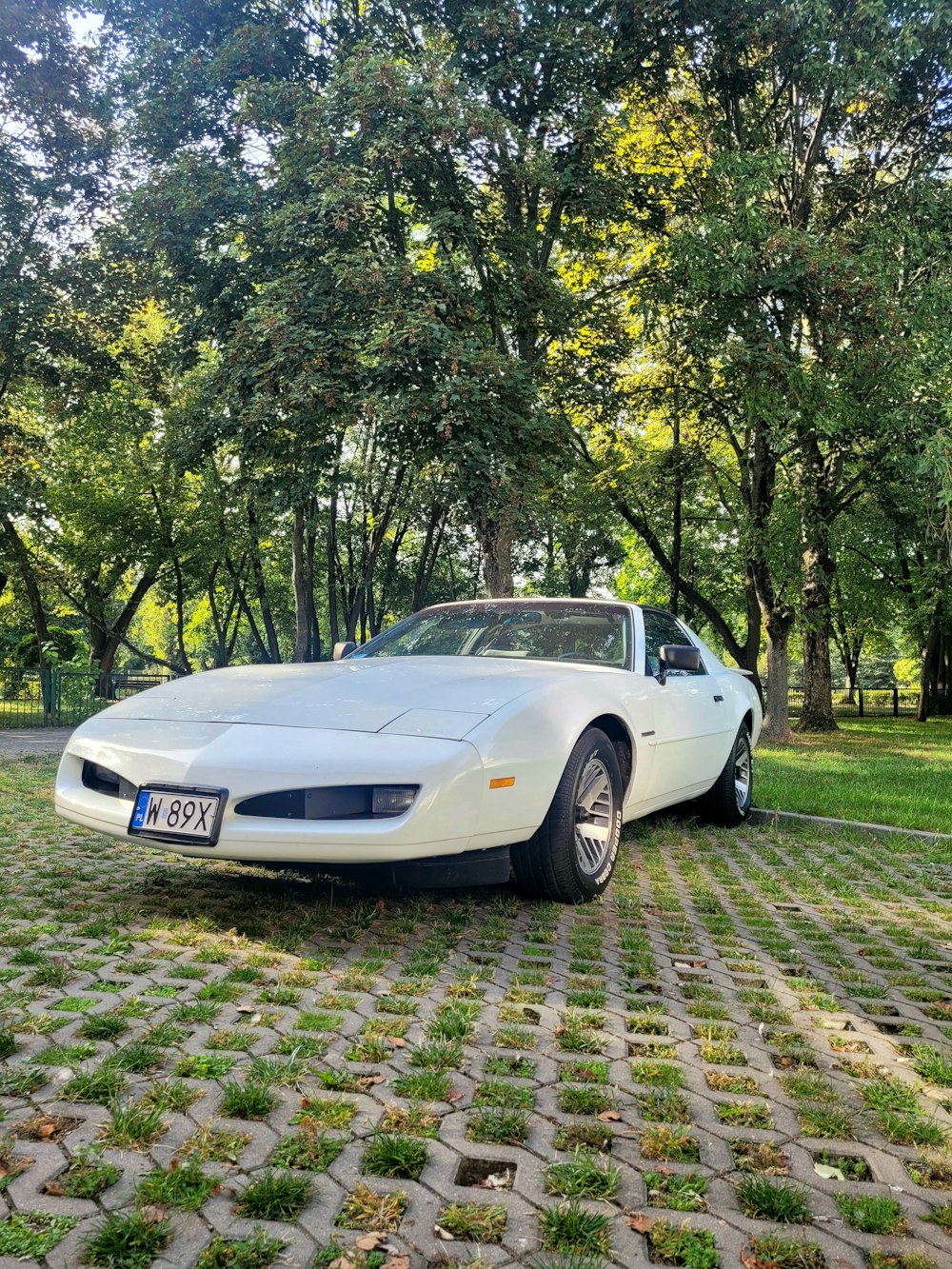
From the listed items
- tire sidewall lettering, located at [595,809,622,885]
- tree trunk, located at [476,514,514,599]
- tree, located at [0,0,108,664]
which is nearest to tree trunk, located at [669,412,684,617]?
tree trunk, located at [476,514,514,599]

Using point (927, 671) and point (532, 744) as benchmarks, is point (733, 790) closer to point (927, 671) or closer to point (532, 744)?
point (532, 744)

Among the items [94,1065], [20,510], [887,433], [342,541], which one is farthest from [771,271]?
[342,541]

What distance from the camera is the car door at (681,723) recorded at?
16.7 ft

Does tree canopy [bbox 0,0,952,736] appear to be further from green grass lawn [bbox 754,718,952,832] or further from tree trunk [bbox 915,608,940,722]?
tree trunk [bbox 915,608,940,722]

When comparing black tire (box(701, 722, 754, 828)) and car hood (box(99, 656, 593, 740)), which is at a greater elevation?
car hood (box(99, 656, 593, 740))

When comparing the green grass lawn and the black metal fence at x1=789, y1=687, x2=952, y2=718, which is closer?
the green grass lawn

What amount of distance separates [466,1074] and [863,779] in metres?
9.44

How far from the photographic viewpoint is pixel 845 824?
6863mm

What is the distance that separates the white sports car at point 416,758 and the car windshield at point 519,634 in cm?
1

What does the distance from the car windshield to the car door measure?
25cm

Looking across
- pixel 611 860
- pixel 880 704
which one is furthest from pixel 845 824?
pixel 880 704

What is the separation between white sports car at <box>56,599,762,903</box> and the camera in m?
3.38

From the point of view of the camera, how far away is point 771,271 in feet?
38.0

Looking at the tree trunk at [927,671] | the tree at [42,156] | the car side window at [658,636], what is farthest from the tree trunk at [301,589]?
the tree trunk at [927,671]
